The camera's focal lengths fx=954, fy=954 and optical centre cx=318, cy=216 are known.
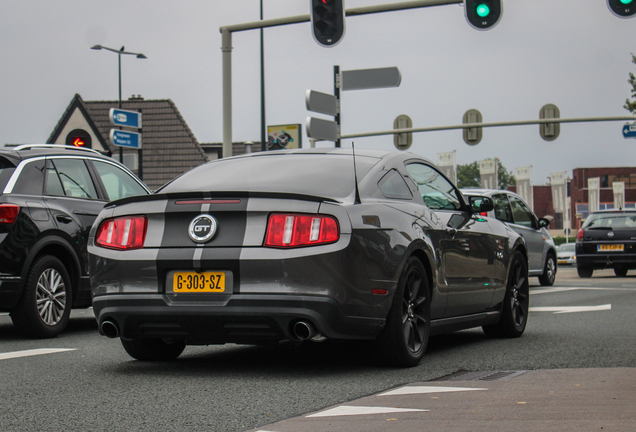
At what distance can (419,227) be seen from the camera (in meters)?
6.61

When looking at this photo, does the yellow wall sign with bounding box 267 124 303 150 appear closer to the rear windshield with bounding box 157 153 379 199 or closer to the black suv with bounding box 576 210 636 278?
the black suv with bounding box 576 210 636 278

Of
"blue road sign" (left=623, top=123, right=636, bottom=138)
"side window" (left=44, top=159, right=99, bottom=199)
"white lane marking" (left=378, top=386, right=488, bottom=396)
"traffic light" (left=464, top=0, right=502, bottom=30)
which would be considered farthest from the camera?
"blue road sign" (left=623, top=123, right=636, bottom=138)

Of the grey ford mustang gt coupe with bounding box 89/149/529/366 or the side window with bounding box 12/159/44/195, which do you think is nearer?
the grey ford mustang gt coupe with bounding box 89/149/529/366

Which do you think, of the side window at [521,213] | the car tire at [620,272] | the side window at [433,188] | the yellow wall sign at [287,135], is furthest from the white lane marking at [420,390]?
the yellow wall sign at [287,135]

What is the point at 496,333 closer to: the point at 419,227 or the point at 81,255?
the point at 419,227

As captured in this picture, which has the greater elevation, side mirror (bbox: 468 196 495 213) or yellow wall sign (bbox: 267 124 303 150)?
yellow wall sign (bbox: 267 124 303 150)

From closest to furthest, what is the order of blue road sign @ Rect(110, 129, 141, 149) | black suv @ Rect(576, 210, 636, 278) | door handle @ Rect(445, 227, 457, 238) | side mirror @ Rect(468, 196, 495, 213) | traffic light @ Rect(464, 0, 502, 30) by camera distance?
door handle @ Rect(445, 227, 457, 238)
side mirror @ Rect(468, 196, 495, 213)
traffic light @ Rect(464, 0, 502, 30)
blue road sign @ Rect(110, 129, 141, 149)
black suv @ Rect(576, 210, 636, 278)

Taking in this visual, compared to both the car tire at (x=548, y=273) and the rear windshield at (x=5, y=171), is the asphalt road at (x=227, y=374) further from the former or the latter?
the car tire at (x=548, y=273)

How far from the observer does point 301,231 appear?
18.9ft

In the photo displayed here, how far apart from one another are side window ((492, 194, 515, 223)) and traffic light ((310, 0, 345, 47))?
4.38 meters

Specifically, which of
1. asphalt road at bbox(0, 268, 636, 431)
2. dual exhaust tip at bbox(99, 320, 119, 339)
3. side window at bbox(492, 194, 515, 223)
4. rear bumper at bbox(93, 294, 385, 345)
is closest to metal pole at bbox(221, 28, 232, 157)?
side window at bbox(492, 194, 515, 223)

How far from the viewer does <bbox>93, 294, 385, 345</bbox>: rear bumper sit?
5691 mm

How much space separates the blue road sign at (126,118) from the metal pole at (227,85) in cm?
618

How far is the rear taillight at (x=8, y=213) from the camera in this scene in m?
8.23
